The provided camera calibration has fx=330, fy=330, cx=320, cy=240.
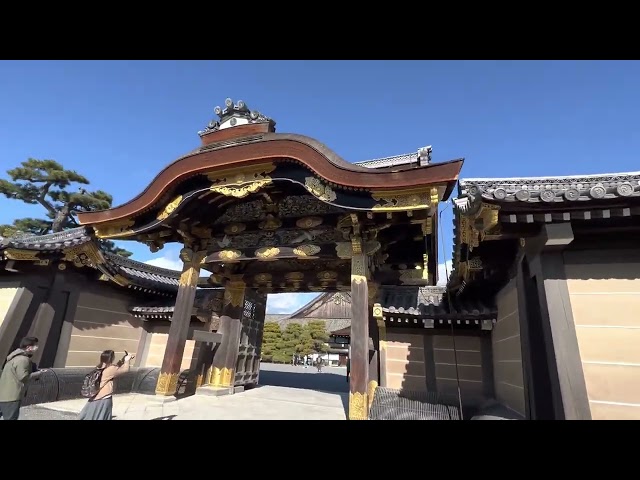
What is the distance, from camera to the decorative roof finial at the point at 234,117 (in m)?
8.37

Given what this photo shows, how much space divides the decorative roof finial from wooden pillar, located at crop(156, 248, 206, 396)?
3.34 m

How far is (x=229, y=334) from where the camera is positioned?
9.52 metres

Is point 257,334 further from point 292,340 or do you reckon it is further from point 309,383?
point 292,340

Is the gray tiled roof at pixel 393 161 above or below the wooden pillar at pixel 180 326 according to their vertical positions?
above

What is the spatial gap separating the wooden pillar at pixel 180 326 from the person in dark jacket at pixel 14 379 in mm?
2980

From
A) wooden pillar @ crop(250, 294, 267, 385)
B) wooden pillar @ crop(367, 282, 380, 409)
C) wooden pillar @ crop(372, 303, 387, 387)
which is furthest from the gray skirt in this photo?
wooden pillar @ crop(250, 294, 267, 385)

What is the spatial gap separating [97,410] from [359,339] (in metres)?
4.36

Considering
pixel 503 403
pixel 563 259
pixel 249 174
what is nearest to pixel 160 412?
pixel 249 174

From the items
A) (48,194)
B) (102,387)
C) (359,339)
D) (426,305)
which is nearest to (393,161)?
(426,305)

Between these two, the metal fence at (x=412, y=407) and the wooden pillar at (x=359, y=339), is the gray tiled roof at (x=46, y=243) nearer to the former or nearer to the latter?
the wooden pillar at (x=359, y=339)

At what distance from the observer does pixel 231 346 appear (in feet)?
31.0

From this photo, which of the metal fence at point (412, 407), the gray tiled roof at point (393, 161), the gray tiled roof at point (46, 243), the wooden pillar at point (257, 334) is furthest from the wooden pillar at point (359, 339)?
the gray tiled roof at point (46, 243)
